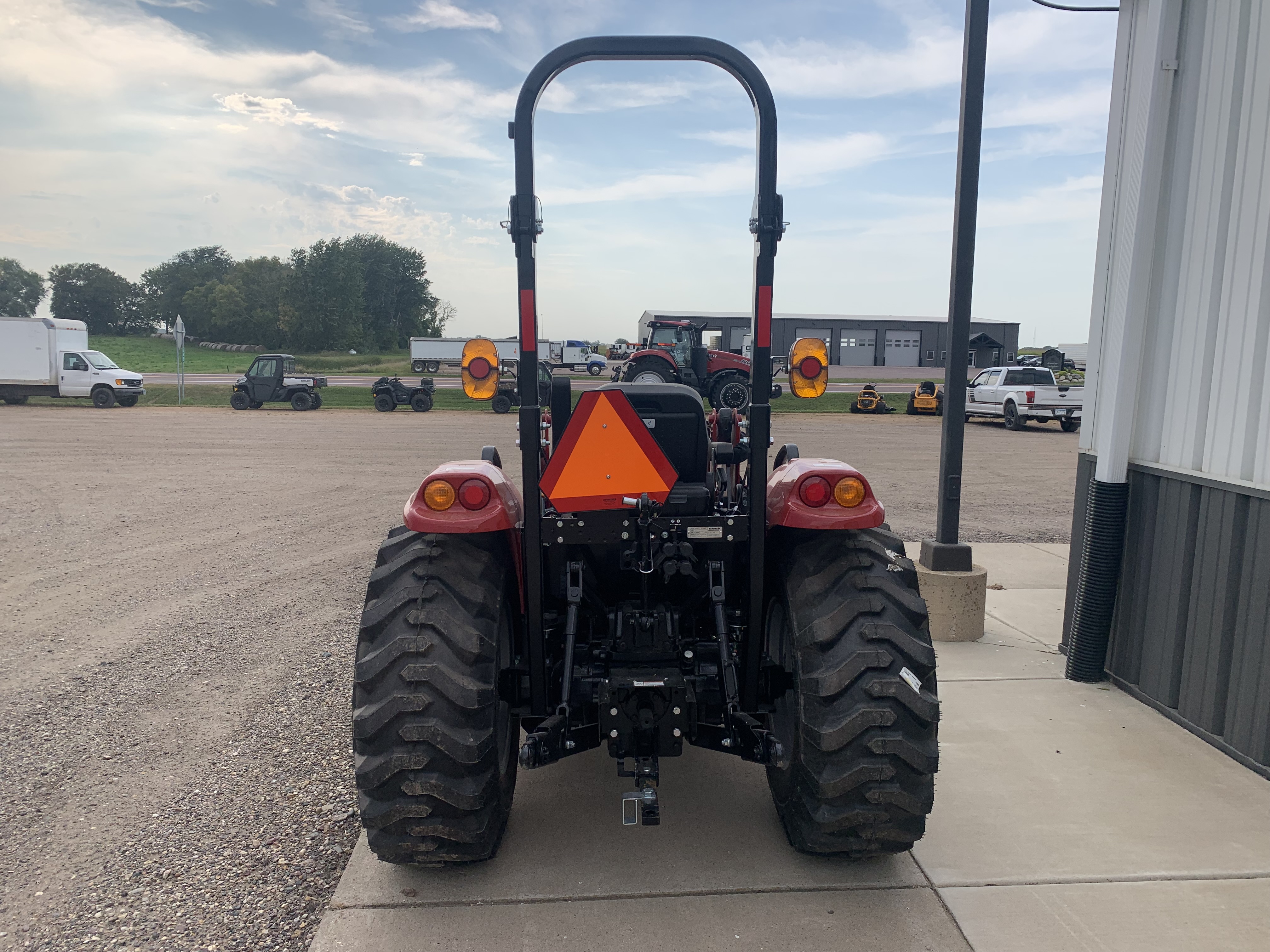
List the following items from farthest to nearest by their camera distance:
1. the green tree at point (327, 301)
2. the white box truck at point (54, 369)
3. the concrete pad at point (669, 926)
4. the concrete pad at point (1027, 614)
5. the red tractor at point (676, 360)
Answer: the green tree at point (327, 301) < the white box truck at point (54, 369) < the red tractor at point (676, 360) < the concrete pad at point (1027, 614) < the concrete pad at point (669, 926)

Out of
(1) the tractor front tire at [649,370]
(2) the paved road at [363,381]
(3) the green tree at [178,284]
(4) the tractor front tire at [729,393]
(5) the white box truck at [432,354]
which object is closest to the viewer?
(4) the tractor front tire at [729,393]

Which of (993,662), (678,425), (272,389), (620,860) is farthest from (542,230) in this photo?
(272,389)

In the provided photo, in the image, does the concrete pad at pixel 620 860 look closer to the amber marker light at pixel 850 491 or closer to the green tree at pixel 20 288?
the amber marker light at pixel 850 491

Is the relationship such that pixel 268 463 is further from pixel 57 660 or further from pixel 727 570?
pixel 727 570

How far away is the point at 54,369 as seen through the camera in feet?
87.8

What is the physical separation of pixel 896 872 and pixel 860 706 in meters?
0.80

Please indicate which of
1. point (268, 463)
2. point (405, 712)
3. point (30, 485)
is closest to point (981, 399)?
point (268, 463)

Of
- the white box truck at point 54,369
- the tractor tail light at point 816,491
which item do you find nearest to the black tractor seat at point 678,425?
the tractor tail light at point 816,491

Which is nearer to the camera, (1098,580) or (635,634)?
(635,634)

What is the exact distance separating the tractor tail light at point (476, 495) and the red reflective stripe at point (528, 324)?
0.53 meters

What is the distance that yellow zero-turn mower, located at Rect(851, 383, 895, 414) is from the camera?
1084 inches

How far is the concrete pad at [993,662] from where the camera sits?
520cm

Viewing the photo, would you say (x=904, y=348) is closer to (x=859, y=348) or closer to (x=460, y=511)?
(x=859, y=348)

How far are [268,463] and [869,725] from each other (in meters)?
14.5
